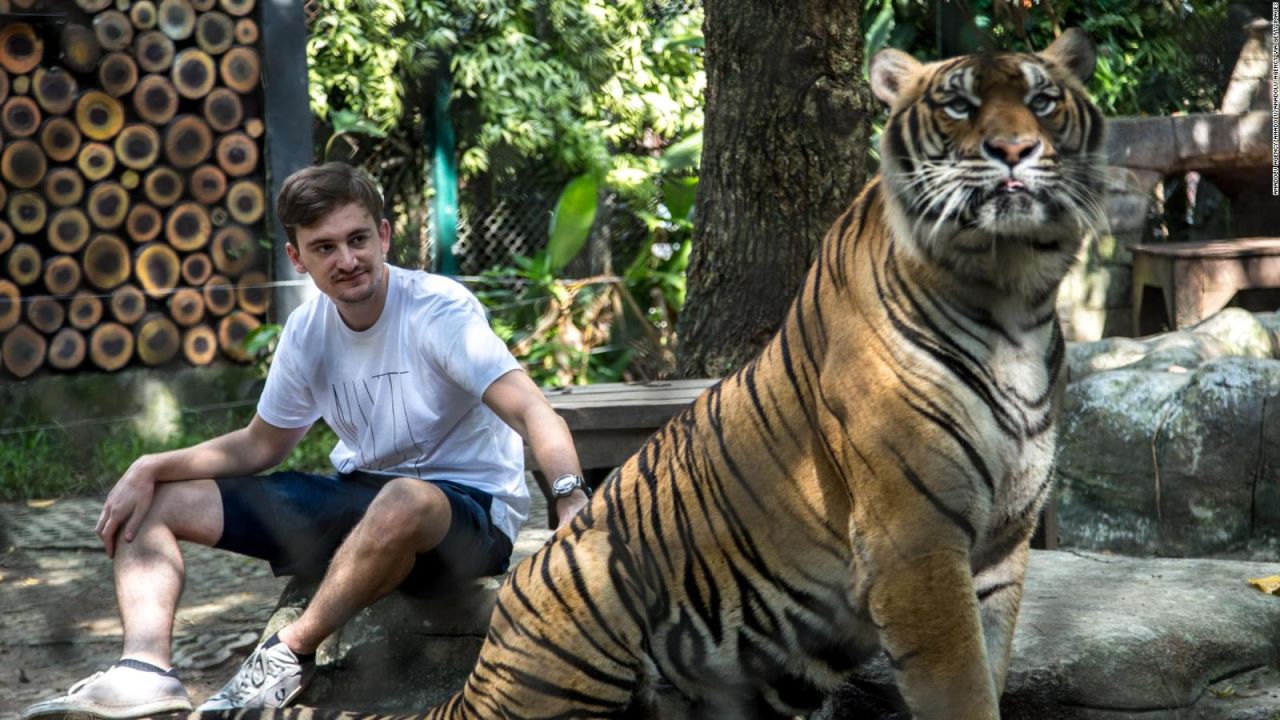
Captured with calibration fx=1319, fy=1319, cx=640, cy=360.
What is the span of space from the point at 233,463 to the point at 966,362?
1757 mm

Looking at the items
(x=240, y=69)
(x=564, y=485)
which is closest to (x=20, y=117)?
(x=240, y=69)

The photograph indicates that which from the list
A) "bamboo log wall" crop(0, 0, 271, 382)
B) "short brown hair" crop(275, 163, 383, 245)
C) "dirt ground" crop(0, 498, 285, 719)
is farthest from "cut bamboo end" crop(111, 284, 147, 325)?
"short brown hair" crop(275, 163, 383, 245)

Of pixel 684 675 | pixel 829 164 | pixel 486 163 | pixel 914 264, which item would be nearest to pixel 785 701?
pixel 684 675

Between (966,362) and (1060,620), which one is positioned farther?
(1060,620)

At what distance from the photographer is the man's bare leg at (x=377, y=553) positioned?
2688mm

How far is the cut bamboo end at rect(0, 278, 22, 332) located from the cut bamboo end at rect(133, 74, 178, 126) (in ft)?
3.28

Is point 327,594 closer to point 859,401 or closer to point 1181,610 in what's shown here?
point 859,401

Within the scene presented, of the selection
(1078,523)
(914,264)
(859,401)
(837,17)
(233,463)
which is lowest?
(1078,523)

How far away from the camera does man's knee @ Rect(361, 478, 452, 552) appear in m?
2.68

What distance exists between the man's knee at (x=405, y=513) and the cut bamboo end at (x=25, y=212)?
418 cm

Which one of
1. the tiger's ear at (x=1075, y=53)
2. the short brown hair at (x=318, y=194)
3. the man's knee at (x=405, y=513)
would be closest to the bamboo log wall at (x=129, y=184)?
the short brown hair at (x=318, y=194)

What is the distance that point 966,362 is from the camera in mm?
1979

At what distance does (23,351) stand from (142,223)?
0.81 meters

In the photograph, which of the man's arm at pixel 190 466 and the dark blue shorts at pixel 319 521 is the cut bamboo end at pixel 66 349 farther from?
the dark blue shorts at pixel 319 521
